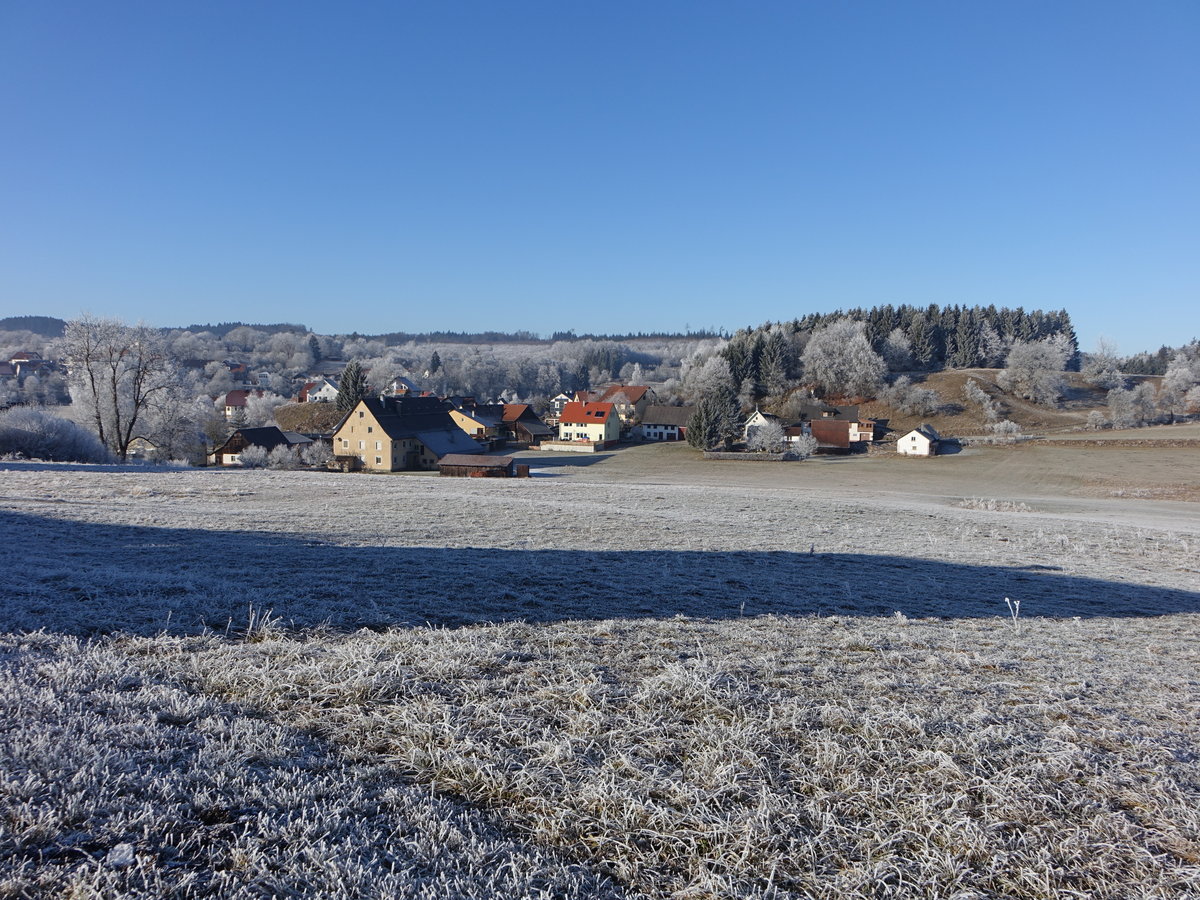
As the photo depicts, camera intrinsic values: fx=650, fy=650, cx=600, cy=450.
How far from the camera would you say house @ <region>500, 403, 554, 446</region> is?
97375mm

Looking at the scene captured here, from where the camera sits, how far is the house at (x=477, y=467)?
51.5 metres

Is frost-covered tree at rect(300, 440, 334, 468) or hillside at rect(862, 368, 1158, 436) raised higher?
hillside at rect(862, 368, 1158, 436)

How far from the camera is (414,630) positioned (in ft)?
24.0

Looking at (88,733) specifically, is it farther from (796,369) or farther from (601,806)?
(796,369)

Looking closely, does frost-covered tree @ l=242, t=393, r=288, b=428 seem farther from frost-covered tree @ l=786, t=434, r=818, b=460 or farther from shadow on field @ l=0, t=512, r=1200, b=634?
shadow on field @ l=0, t=512, r=1200, b=634

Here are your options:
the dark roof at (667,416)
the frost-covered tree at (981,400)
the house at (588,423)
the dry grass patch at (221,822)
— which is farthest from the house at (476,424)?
the dry grass patch at (221,822)

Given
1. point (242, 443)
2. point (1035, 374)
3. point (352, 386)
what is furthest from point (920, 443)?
point (242, 443)

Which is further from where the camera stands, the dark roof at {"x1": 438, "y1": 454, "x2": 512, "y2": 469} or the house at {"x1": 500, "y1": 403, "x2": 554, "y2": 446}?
the house at {"x1": 500, "y1": 403, "x2": 554, "y2": 446}

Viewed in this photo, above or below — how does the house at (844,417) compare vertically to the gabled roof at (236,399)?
below

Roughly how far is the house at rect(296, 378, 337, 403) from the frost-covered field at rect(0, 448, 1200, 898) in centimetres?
10971

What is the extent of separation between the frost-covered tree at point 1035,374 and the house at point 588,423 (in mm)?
69424

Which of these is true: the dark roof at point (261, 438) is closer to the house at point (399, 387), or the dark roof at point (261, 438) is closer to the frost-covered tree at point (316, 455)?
the frost-covered tree at point (316, 455)

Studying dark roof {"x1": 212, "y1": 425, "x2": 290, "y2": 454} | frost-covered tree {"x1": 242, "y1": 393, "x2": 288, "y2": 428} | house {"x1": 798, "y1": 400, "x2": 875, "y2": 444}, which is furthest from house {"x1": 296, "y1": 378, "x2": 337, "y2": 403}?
house {"x1": 798, "y1": 400, "x2": 875, "y2": 444}

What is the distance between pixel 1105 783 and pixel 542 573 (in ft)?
26.6
